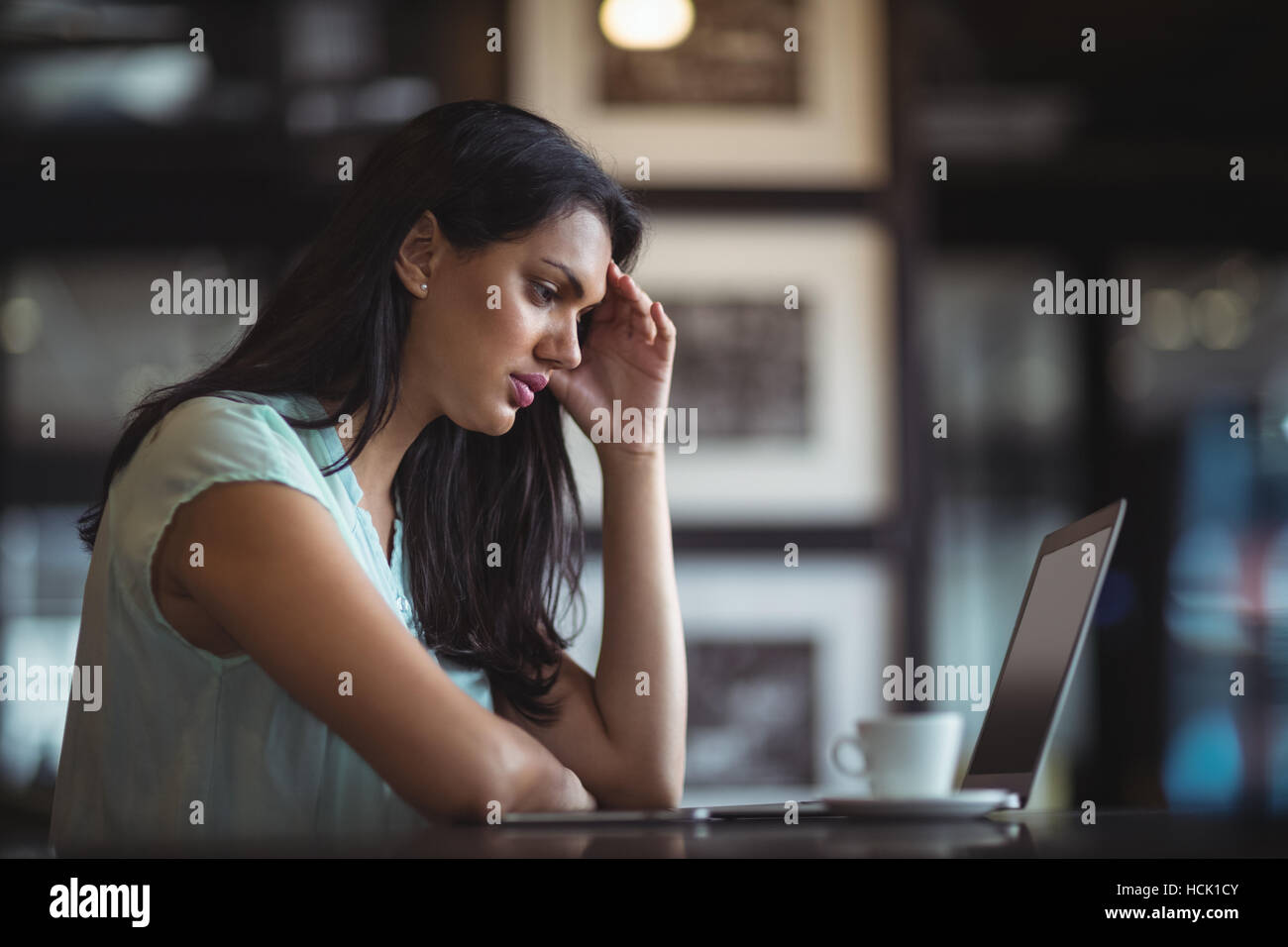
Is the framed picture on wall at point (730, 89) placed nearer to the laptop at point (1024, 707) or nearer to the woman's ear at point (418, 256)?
the woman's ear at point (418, 256)

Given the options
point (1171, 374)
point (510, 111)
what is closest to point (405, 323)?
point (510, 111)

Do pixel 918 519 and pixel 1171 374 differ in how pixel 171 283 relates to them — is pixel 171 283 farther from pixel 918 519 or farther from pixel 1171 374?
pixel 1171 374

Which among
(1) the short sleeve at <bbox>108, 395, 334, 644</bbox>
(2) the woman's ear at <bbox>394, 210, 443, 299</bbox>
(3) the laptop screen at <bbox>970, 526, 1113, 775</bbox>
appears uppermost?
(2) the woman's ear at <bbox>394, 210, 443, 299</bbox>

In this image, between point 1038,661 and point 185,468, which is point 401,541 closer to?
point 185,468

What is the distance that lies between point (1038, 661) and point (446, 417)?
0.73 m

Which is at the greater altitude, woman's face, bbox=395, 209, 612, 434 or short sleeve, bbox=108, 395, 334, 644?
woman's face, bbox=395, 209, 612, 434

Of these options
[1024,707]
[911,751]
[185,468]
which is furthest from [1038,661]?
[185,468]

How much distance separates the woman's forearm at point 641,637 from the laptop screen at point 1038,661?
34 centimetres

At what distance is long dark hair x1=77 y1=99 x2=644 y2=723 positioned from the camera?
1.21 meters

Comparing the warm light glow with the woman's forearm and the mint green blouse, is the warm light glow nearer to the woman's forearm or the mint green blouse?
the woman's forearm

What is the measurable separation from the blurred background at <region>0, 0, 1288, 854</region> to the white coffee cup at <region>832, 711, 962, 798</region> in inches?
Result: 39.5

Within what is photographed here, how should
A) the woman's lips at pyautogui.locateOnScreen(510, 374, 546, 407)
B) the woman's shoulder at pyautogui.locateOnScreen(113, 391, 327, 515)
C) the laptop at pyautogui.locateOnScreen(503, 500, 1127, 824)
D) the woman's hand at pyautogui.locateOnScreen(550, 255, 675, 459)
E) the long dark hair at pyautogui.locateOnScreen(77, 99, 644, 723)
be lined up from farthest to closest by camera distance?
the woman's hand at pyautogui.locateOnScreen(550, 255, 675, 459)
the woman's lips at pyautogui.locateOnScreen(510, 374, 546, 407)
the long dark hair at pyautogui.locateOnScreen(77, 99, 644, 723)
the woman's shoulder at pyautogui.locateOnScreen(113, 391, 327, 515)
the laptop at pyautogui.locateOnScreen(503, 500, 1127, 824)

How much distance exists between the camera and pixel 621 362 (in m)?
1.49

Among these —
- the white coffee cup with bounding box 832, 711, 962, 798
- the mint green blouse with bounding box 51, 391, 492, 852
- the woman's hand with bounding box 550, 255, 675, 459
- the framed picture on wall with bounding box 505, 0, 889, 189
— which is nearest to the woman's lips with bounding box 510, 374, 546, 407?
the woman's hand with bounding box 550, 255, 675, 459
